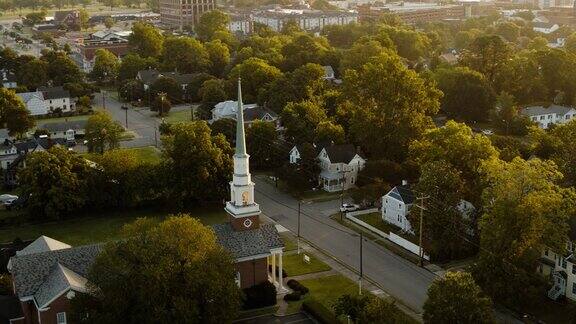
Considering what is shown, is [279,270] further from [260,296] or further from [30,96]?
[30,96]

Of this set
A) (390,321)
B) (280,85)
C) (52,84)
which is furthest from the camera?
(52,84)

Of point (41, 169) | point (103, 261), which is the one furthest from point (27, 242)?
point (103, 261)

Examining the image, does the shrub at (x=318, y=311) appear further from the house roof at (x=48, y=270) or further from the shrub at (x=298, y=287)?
the house roof at (x=48, y=270)

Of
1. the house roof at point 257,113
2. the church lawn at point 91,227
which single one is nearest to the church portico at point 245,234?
the church lawn at point 91,227

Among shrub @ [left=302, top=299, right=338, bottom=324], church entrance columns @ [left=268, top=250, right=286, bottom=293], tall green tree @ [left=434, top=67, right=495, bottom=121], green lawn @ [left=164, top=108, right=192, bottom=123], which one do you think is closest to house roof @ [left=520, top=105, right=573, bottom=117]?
tall green tree @ [left=434, top=67, right=495, bottom=121]

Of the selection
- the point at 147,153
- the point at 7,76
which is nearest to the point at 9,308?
the point at 147,153

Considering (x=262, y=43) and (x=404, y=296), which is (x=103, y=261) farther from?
(x=262, y=43)
